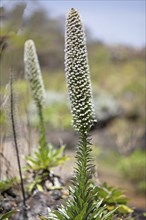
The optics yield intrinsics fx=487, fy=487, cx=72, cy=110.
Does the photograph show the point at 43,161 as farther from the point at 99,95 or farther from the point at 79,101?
the point at 99,95

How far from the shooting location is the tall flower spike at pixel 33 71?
8.60m

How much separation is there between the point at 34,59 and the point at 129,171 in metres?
10.2

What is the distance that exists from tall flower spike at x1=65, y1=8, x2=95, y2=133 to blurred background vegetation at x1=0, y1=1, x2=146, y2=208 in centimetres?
215

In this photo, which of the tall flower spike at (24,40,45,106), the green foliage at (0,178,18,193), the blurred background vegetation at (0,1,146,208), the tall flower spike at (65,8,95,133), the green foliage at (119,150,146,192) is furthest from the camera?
the green foliage at (119,150,146,192)

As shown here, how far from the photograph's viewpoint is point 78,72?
6.07 metres

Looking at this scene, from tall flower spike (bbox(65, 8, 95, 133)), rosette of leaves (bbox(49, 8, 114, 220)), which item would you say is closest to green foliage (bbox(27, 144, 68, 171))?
rosette of leaves (bbox(49, 8, 114, 220))

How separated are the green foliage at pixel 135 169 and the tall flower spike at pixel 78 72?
11.4 metres

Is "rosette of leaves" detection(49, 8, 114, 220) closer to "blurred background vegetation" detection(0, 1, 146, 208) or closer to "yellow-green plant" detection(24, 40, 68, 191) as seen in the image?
"blurred background vegetation" detection(0, 1, 146, 208)

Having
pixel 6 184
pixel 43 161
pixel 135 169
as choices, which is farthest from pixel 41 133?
pixel 135 169

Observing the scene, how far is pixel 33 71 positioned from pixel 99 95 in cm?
2111

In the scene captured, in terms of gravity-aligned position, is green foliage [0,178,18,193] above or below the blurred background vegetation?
below

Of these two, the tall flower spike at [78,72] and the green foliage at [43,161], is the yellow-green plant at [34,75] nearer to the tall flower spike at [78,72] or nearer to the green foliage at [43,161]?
the green foliage at [43,161]

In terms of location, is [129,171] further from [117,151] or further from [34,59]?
[34,59]

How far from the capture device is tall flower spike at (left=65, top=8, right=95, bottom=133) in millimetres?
6070
